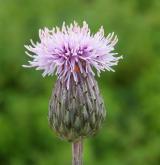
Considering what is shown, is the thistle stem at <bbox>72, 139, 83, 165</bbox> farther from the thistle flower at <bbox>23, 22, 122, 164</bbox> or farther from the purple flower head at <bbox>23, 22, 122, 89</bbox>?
the purple flower head at <bbox>23, 22, 122, 89</bbox>

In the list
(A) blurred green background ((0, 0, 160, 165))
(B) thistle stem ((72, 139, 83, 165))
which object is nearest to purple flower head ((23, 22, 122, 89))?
(B) thistle stem ((72, 139, 83, 165))

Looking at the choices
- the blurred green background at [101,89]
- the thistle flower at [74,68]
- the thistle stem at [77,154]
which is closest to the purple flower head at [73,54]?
the thistle flower at [74,68]

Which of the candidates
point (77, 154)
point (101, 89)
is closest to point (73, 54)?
point (77, 154)

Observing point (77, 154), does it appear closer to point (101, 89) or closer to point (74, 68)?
point (74, 68)

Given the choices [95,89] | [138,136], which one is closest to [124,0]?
[138,136]

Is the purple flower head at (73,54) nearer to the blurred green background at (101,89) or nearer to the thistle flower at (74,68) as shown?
the thistle flower at (74,68)
